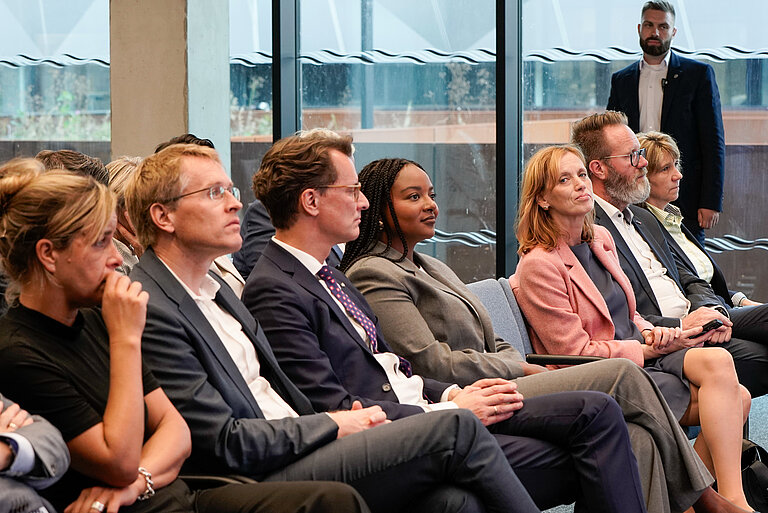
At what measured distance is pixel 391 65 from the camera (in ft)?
19.8

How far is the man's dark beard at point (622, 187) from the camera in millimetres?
3910

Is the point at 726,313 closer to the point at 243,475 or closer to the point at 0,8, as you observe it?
the point at 243,475

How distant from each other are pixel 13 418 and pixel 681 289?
2.93 meters

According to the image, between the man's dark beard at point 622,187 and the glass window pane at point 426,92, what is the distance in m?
1.90

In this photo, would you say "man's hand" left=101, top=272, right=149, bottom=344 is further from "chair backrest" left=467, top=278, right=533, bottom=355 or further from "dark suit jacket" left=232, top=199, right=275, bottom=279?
"dark suit jacket" left=232, top=199, right=275, bottom=279

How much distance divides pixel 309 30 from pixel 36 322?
468 centimetres

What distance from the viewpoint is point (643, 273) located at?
3.76m

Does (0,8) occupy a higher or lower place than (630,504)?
higher

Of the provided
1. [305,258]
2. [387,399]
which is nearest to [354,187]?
[305,258]

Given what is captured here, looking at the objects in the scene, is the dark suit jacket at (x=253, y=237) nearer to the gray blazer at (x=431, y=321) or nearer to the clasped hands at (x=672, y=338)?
the gray blazer at (x=431, y=321)

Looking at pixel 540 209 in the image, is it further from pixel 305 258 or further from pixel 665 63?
pixel 665 63

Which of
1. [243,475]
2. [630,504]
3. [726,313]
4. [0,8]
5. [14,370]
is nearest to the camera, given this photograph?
[14,370]

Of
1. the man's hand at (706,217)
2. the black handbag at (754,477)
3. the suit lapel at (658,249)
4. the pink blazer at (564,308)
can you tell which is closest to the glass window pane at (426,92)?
the man's hand at (706,217)

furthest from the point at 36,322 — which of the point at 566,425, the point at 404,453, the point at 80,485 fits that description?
the point at 566,425
